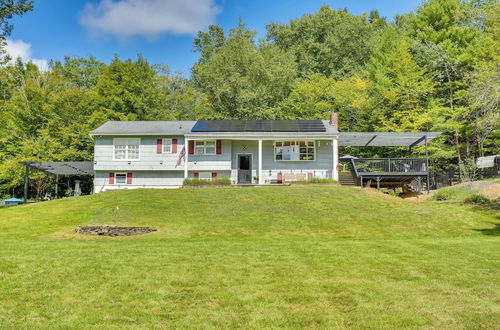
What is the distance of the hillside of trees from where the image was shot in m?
34.7

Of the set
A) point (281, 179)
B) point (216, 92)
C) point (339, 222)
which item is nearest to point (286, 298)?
point (339, 222)

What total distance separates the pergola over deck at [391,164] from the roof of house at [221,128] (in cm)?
250

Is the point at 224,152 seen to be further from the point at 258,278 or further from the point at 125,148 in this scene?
the point at 258,278

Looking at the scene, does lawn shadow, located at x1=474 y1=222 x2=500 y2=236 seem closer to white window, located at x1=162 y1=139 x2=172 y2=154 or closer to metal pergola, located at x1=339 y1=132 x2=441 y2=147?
metal pergola, located at x1=339 y1=132 x2=441 y2=147

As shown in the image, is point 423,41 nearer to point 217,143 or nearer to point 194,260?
point 217,143

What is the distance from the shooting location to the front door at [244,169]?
28500mm

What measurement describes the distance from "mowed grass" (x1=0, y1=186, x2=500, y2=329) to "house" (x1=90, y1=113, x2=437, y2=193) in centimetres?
1181

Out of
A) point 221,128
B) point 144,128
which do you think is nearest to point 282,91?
point 221,128

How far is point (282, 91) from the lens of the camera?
45312mm

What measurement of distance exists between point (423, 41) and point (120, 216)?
121 feet

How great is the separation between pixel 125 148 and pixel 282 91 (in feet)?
73.4

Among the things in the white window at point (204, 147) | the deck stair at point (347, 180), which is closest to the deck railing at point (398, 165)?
the deck stair at point (347, 180)

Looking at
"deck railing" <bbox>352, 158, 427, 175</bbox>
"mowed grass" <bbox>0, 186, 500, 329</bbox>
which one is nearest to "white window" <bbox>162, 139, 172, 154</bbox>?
"mowed grass" <bbox>0, 186, 500, 329</bbox>

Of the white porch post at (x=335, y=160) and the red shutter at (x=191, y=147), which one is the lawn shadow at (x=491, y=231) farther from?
the red shutter at (x=191, y=147)
